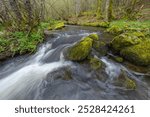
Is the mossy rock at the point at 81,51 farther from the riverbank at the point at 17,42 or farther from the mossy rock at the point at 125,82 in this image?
the riverbank at the point at 17,42

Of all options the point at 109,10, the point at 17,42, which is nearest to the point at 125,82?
the point at 17,42

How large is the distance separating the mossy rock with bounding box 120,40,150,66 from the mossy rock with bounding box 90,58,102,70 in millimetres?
1113

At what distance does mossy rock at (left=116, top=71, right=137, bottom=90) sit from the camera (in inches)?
187

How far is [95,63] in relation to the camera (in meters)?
5.66

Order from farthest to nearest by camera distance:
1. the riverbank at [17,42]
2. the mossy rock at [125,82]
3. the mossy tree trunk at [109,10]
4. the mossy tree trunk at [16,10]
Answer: the mossy tree trunk at [109,10] → the mossy tree trunk at [16,10] → the riverbank at [17,42] → the mossy rock at [125,82]

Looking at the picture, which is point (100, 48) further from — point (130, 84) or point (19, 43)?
point (19, 43)

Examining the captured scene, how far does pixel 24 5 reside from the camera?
7.83m

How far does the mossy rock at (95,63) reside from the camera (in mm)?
5540

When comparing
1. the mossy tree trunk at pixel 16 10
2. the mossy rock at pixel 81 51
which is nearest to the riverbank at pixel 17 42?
the mossy tree trunk at pixel 16 10

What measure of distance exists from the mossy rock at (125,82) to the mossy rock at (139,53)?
3.27ft

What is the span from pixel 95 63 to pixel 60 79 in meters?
1.31

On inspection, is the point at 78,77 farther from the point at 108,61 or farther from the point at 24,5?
the point at 24,5

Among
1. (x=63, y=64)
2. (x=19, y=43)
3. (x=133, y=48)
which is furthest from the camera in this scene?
(x=19, y=43)

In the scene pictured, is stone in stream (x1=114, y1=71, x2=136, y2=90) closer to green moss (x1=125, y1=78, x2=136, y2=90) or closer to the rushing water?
green moss (x1=125, y1=78, x2=136, y2=90)
